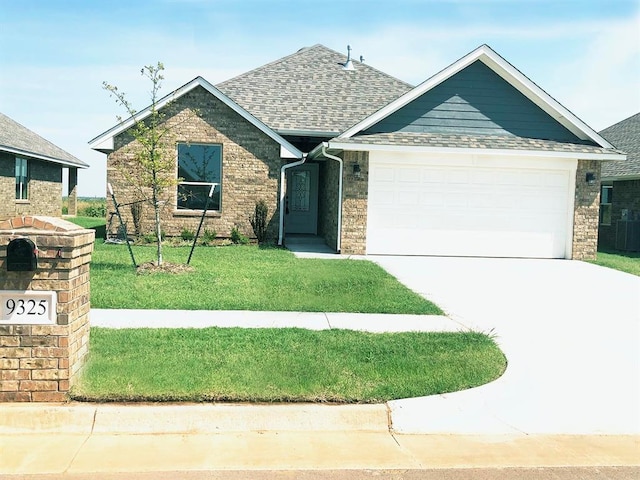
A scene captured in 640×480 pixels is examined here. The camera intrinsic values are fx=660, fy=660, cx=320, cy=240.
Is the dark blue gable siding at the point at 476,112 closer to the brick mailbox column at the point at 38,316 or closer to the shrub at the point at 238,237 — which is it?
the shrub at the point at 238,237

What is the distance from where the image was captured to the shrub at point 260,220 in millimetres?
19688

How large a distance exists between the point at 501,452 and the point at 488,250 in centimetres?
1315

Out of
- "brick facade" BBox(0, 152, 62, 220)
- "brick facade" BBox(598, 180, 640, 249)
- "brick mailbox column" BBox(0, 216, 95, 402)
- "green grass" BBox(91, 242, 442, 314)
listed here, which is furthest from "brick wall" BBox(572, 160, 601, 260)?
"brick facade" BBox(0, 152, 62, 220)

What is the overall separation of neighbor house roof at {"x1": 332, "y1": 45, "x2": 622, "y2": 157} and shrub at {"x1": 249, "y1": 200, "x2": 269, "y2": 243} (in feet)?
13.1

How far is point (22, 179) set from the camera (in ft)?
95.9

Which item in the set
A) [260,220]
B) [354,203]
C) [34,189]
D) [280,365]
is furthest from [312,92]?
[280,365]

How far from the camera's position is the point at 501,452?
5098mm

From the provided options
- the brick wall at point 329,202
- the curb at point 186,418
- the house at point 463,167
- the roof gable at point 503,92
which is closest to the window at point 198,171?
the house at point 463,167

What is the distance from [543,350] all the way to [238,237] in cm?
1296

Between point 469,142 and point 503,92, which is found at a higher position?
point 503,92

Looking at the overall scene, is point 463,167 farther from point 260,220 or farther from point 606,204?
point 606,204

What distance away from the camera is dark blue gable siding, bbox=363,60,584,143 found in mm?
17656

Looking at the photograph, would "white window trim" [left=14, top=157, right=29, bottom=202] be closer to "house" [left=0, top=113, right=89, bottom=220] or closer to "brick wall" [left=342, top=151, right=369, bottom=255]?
"house" [left=0, top=113, right=89, bottom=220]

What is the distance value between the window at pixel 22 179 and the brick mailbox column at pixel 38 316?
25197 mm
